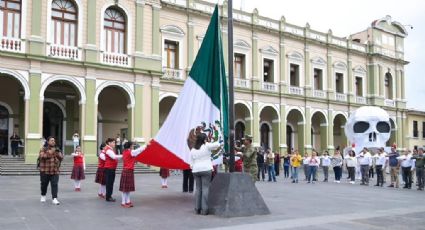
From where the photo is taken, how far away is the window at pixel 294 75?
35.5m

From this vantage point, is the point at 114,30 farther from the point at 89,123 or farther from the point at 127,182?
the point at 127,182

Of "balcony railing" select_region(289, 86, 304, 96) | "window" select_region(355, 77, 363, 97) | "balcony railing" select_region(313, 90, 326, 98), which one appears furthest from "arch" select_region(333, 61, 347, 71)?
"balcony railing" select_region(289, 86, 304, 96)

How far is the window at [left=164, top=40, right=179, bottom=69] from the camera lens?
2867 centimetres

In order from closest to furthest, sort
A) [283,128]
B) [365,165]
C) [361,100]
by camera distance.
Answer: [365,165] < [283,128] < [361,100]

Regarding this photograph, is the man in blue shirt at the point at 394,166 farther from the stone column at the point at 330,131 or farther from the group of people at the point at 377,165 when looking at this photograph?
the stone column at the point at 330,131

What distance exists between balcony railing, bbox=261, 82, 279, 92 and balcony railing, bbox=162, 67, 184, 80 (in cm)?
699

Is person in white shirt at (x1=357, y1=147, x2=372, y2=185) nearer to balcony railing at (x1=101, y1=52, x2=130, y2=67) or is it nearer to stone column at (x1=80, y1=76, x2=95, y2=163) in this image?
stone column at (x1=80, y1=76, x2=95, y2=163)

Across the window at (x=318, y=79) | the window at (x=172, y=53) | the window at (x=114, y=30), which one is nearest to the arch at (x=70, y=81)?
the window at (x=114, y=30)

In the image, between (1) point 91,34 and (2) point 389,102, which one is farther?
(2) point 389,102

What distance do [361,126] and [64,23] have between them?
18062 millimetres

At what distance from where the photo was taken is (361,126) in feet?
90.2

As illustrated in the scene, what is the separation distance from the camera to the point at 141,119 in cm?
2531

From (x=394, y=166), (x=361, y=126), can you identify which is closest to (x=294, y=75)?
(x=361, y=126)

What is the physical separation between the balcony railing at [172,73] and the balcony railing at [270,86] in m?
6.99
